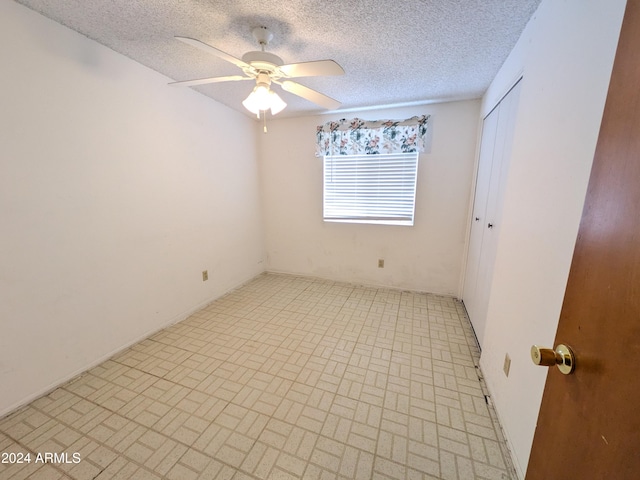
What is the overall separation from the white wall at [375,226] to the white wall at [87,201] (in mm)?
1042

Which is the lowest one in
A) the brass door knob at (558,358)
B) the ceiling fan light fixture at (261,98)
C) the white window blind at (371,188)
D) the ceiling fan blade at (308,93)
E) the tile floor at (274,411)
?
the tile floor at (274,411)

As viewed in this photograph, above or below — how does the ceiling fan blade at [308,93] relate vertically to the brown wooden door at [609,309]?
above

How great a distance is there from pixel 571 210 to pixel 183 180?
2.75 meters

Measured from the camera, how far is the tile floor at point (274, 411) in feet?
3.94

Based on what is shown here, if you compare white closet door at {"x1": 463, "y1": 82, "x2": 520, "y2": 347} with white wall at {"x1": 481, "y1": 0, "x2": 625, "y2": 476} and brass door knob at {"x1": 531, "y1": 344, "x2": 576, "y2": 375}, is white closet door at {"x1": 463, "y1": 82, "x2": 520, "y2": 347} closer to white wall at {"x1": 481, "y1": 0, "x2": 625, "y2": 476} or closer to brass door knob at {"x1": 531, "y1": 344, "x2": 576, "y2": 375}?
white wall at {"x1": 481, "y1": 0, "x2": 625, "y2": 476}

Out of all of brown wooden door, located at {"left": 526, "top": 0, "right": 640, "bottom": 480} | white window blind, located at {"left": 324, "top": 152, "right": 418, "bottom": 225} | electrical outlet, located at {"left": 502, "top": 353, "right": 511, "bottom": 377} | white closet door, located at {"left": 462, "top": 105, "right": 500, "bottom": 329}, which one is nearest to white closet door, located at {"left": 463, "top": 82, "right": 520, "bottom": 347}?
white closet door, located at {"left": 462, "top": 105, "right": 500, "bottom": 329}

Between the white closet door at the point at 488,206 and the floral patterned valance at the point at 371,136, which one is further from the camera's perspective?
the floral patterned valance at the point at 371,136

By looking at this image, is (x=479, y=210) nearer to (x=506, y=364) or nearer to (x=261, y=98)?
(x=506, y=364)

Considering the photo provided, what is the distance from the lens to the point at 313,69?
1.37m

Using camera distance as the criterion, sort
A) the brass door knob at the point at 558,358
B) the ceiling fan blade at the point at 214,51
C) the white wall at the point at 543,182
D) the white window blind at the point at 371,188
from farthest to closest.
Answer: the white window blind at the point at 371,188
the ceiling fan blade at the point at 214,51
the white wall at the point at 543,182
the brass door knob at the point at 558,358

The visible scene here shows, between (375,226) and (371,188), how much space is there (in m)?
0.48

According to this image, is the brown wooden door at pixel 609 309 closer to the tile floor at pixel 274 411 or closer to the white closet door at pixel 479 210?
the tile floor at pixel 274 411

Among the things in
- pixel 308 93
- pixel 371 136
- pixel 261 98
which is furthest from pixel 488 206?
pixel 261 98

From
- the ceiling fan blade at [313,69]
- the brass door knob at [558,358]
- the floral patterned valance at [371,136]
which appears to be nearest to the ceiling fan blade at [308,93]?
the ceiling fan blade at [313,69]
